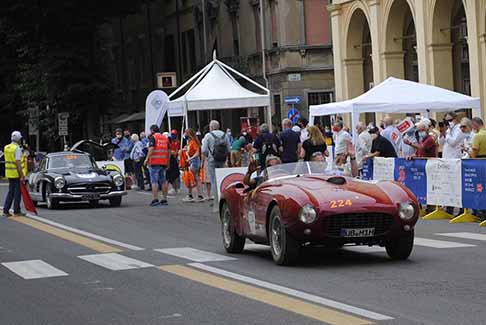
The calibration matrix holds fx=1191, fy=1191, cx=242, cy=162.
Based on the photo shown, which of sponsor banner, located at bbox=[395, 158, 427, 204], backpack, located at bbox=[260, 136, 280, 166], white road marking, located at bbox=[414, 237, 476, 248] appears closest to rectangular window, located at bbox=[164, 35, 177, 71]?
backpack, located at bbox=[260, 136, 280, 166]

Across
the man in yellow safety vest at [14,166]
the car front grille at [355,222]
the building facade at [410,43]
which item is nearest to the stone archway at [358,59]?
the building facade at [410,43]

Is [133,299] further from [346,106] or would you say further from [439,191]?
[346,106]

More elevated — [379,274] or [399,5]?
[399,5]

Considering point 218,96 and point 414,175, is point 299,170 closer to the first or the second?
point 414,175

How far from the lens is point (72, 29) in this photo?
180ft

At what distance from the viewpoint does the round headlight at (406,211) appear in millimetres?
13032

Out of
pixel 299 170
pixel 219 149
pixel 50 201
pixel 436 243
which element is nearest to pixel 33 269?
pixel 299 170

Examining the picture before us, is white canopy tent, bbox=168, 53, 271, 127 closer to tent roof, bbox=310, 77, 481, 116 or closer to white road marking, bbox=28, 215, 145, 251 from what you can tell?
tent roof, bbox=310, 77, 481, 116

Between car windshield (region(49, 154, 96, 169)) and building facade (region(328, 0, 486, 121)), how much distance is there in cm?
1095

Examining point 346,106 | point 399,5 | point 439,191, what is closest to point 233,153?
point 346,106

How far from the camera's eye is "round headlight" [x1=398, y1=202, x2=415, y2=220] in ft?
42.8

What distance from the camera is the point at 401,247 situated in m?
13.4

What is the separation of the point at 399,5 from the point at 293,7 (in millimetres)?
11071

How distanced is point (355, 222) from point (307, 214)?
54 centimetres
